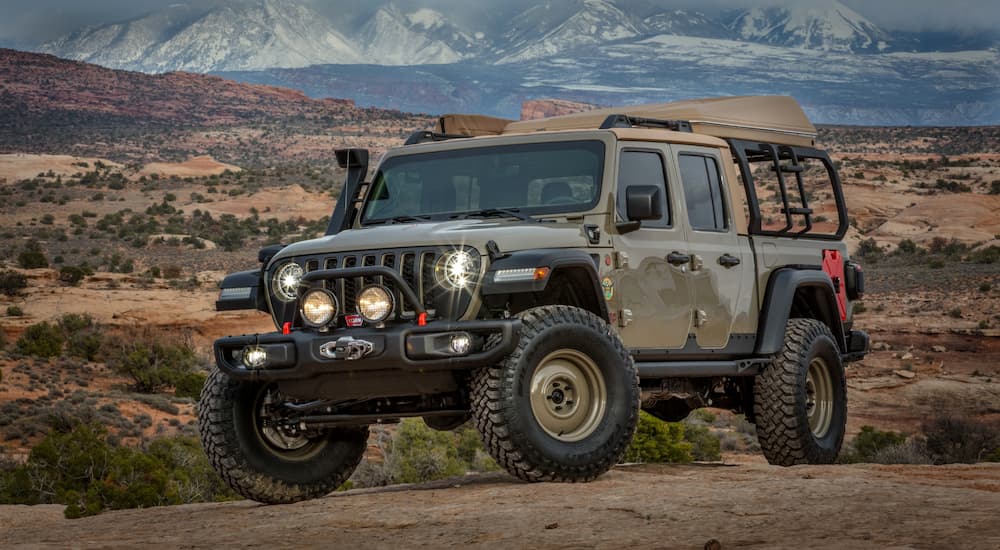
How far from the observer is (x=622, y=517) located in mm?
6582

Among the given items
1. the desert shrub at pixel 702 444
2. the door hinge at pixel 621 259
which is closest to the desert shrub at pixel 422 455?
the desert shrub at pixel 702 444

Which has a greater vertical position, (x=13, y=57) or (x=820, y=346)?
(x=13, y=57)

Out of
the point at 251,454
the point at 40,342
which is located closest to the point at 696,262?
the point at 251,454

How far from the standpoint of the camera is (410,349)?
7.61 metres

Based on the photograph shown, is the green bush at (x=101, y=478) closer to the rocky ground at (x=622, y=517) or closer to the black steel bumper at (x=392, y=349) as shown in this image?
the rocky ground at (x=622, y=517)

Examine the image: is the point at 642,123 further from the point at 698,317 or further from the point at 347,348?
the point at 347,348

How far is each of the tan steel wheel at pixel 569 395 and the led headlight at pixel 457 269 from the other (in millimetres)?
662

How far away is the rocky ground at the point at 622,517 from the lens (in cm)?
587

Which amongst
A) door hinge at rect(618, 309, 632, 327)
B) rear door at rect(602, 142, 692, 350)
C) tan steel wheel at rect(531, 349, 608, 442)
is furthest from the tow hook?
door hinge at rect(618, 309, 632, 327)

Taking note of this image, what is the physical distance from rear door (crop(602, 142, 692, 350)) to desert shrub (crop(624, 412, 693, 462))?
746 cm

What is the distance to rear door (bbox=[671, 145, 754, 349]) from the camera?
9547 mm

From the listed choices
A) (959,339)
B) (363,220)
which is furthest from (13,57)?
(363,220)

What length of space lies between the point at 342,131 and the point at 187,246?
55688 millimetres

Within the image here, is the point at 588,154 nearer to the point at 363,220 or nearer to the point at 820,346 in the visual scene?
the point at 363,220
